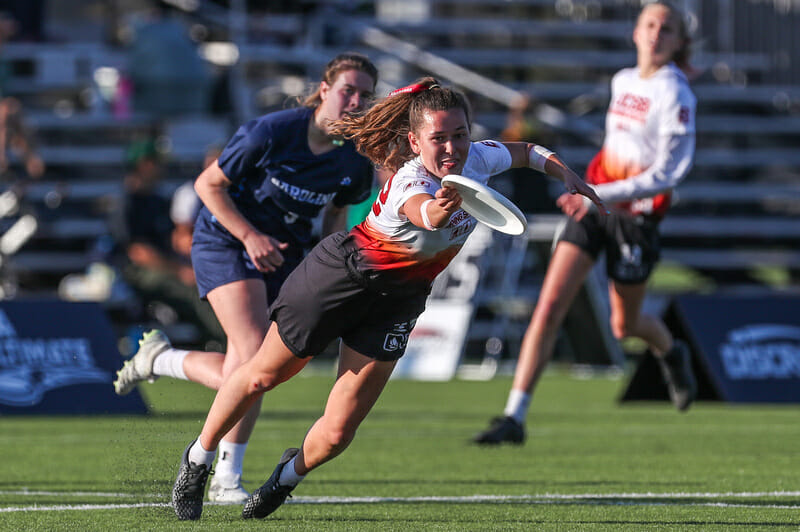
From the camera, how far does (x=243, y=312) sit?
234 inches

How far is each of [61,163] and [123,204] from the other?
456 centimetres

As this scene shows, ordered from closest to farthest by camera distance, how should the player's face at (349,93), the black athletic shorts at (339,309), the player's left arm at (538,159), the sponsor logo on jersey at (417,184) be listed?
the sponsor logo on jersey at (417,184)
the black athletic shorts at (339,309)
the player's left arm at (538,159)
the player's face at (349,93)

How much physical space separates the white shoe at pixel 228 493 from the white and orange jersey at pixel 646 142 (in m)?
2.97

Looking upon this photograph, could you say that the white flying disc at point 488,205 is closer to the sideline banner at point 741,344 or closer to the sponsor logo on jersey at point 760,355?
the sideline banner at point 741,344

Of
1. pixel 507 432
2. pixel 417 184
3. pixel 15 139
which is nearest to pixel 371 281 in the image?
pixel 417 184

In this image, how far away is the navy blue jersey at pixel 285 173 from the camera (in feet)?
19.3

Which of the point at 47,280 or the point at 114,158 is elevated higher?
the point at 114,158

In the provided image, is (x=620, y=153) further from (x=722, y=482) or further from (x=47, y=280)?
(x=47, y=280)

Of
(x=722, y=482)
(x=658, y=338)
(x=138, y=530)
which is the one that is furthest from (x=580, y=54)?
(x=138, y=530)

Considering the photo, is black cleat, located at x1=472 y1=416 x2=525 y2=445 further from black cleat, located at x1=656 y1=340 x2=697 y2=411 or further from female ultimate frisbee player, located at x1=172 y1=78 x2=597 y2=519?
female ultimate frisbee player, located at x1=172 y1=78 x2=597 y2=519

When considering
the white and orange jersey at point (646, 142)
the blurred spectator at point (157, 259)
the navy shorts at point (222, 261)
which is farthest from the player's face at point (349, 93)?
the blurred spectator at point (157, 259)

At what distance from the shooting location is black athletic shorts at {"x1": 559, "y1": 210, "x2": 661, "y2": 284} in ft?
26.8

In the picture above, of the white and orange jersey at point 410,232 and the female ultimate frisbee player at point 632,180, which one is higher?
the white and orange jersey at point 410,232

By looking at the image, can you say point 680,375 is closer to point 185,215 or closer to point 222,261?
point 222,261
